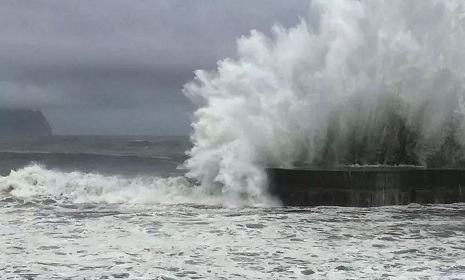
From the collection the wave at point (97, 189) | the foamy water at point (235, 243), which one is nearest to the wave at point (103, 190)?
the wave at point (97, 189)

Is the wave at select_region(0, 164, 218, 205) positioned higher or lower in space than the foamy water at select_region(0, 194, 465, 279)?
higher

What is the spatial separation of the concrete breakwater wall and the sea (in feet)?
1.03

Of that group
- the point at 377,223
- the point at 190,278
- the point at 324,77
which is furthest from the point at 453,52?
the point at 190,278

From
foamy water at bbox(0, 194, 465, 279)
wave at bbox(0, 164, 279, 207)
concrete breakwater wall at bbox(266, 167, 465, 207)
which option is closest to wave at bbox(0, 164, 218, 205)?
wave at bbox(0, 164, 279, 207)

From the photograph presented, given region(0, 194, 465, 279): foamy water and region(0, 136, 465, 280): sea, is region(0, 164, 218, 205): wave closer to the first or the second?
region(0, 136, 465, 280): sea

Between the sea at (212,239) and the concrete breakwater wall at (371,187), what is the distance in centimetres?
31

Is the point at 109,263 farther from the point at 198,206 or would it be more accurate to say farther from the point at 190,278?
the point at 198,206

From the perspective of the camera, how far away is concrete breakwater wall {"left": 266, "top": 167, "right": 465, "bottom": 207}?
10789mm

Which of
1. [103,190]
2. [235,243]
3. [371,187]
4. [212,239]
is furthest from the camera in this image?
[103,190]

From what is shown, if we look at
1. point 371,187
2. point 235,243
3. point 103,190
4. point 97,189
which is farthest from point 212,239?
point 97,189

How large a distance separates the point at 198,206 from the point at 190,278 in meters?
5.57

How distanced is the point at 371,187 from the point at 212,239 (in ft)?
14.1

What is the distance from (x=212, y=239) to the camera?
7.78 m

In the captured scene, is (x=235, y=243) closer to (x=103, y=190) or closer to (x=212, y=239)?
(x=212, y=239)
